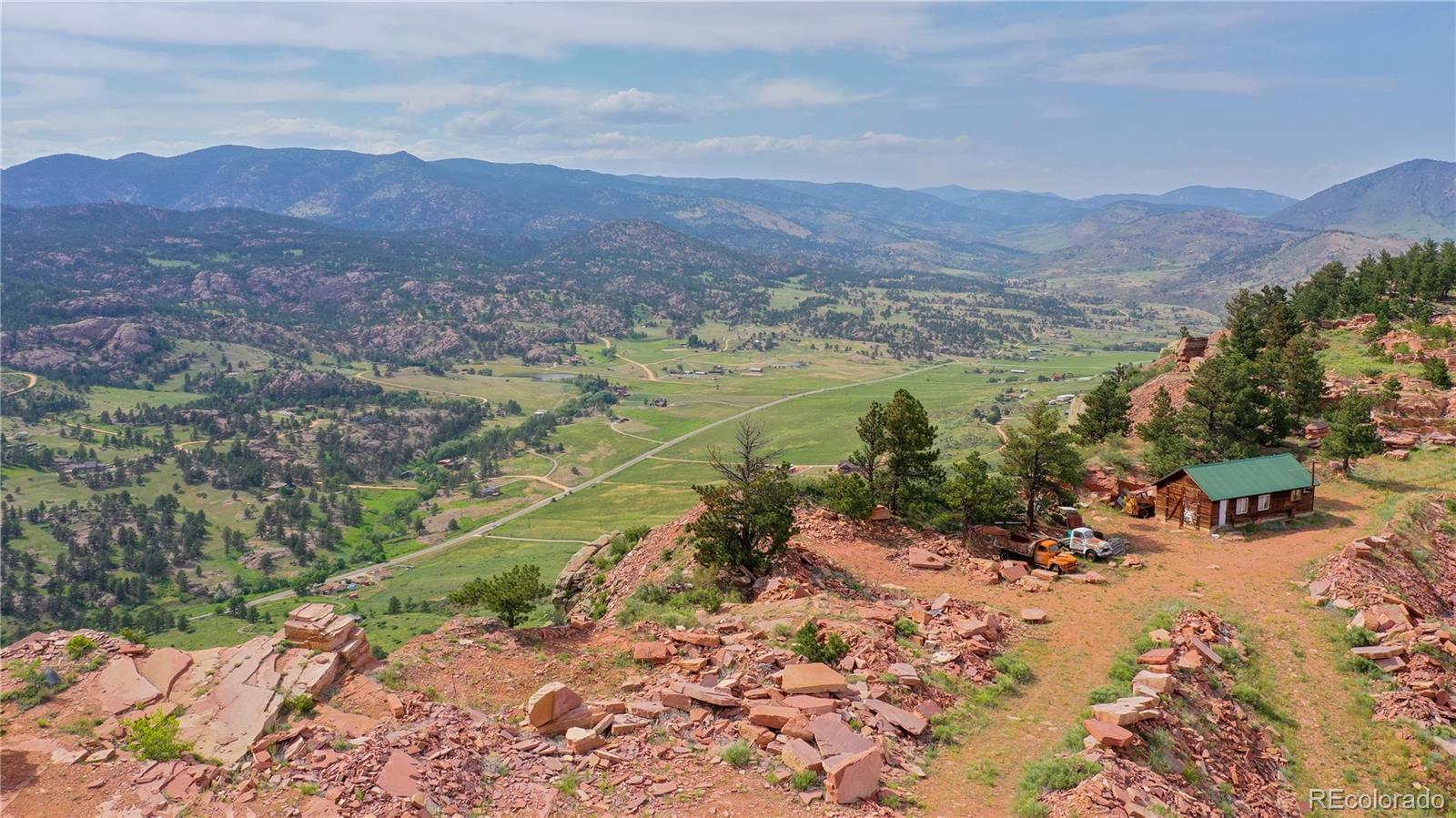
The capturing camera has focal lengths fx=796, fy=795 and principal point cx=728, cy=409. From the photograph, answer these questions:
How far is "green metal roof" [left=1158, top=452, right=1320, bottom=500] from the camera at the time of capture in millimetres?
44438

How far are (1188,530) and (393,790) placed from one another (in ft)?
141

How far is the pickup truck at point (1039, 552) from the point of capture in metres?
39.2

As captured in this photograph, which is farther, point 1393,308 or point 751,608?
point 1393,308

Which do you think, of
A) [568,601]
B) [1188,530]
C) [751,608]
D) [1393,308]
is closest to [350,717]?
[751,608]

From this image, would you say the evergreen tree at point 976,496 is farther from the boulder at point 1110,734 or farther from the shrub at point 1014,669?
the boulder at point 1110,734

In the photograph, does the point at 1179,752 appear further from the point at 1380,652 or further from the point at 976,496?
the point at 976,496

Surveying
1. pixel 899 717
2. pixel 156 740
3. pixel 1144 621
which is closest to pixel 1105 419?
pixel 1144 621

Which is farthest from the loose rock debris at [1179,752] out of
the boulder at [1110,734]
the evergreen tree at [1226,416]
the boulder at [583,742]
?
the evergreen tree at [1226,416]

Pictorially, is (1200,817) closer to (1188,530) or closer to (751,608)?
(751,608)

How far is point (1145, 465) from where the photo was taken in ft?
175

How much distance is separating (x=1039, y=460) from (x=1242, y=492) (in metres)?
11.6

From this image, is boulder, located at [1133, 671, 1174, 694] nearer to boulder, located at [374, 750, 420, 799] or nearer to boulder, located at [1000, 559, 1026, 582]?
boulder, located at [1000, 559, 1026, 582]

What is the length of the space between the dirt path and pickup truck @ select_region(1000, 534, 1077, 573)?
2.29 meters

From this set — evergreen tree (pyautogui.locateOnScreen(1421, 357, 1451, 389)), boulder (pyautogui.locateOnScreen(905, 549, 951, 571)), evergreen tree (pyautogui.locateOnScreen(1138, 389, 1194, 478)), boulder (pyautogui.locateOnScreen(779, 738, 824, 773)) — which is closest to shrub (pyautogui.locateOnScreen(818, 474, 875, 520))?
boulder (pyautogui.locateOnScreen(905, 549, 951, 571))
